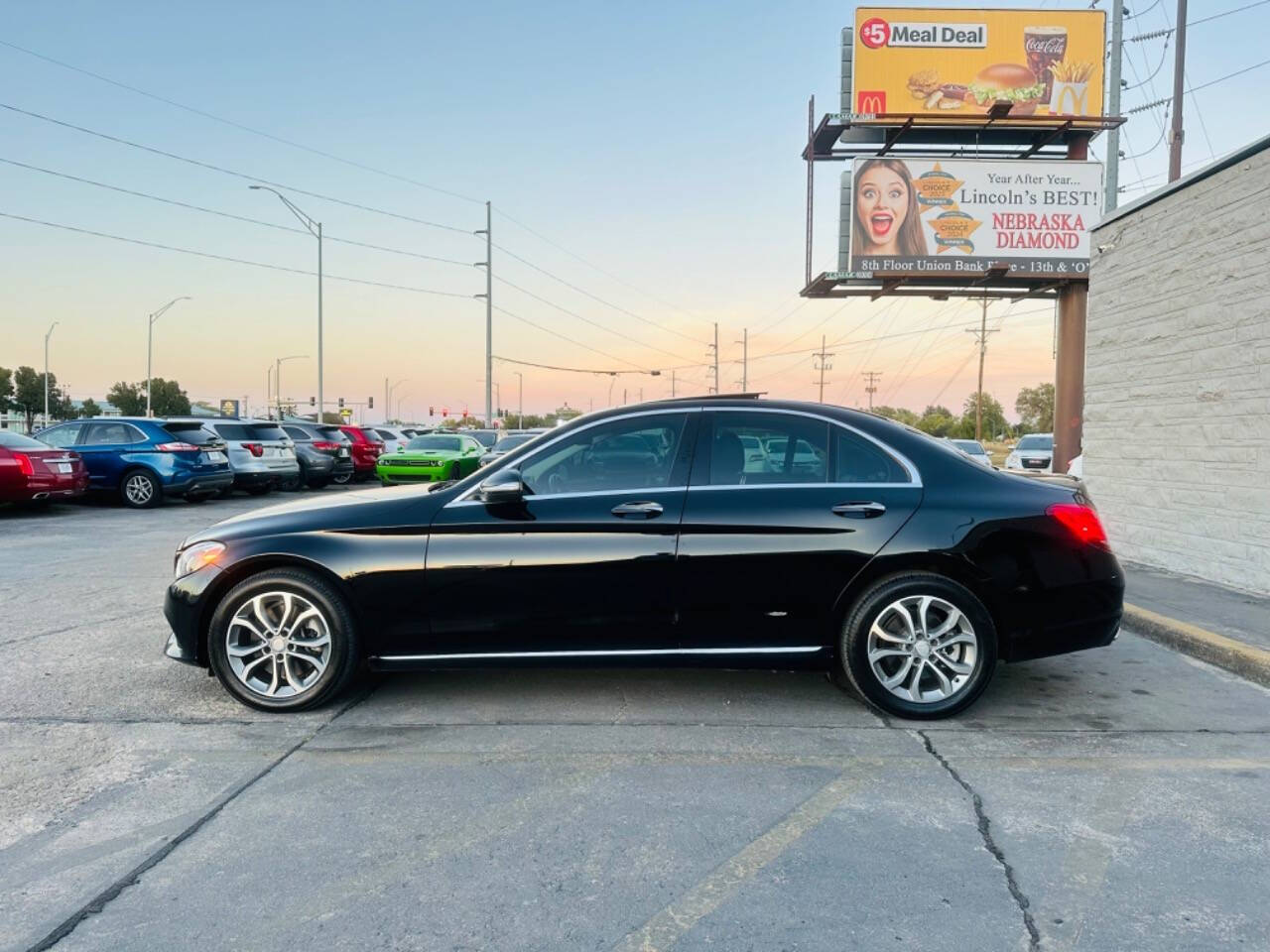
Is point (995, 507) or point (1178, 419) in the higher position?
point (1178, 419)

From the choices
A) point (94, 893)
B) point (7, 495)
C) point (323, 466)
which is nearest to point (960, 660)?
point (94, 893)

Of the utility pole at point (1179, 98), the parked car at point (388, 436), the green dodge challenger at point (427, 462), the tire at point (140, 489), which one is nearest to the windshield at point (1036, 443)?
the utility pole at point (1179, 98)

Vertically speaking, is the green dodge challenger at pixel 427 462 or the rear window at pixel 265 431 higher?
the rear window at pixel 265 431

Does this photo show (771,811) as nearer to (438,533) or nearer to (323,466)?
(438,533)

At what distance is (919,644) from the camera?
440 centimetres

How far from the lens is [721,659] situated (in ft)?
14.6

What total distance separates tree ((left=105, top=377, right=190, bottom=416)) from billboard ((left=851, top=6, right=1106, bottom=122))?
91.4m

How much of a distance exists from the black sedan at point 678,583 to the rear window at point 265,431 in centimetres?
1500

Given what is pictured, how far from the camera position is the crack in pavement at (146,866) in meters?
2.56

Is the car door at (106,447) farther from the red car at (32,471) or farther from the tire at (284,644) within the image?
the tire at (284,644)

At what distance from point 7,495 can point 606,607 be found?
1275 centimetres

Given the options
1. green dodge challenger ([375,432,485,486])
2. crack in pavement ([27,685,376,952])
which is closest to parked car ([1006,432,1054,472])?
green dodge challenger ([375,432,485,486])

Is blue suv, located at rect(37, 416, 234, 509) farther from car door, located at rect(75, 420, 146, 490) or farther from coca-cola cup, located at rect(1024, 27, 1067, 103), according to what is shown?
coca-cola cup, located at rect(1024, 27, 1067, 103)

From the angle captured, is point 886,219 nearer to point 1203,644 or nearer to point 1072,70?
point 1072,70
